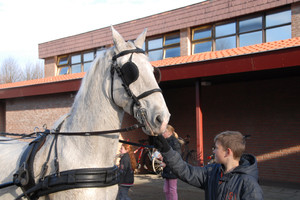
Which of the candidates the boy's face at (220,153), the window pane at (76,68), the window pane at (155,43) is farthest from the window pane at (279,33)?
the window pane at (76,68)

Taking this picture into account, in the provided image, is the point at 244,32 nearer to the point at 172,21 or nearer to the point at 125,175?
the point at 172,21

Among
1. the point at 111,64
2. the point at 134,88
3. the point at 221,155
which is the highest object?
the point at 111,64

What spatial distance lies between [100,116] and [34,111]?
12335 millimetres

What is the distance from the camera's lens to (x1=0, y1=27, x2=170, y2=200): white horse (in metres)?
2.26

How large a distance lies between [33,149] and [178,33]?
12.6 meters

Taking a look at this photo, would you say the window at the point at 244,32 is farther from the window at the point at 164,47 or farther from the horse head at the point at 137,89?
the horse head at the point at 137,89

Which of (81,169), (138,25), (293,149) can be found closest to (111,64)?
(81,169)

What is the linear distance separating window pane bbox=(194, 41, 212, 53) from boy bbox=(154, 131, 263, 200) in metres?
11.0

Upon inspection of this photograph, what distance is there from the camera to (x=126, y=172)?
18.8 ft

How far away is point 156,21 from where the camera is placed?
14.8 meters

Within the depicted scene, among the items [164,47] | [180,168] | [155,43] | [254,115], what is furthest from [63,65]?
[180,168]

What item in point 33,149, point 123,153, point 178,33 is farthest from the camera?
point 178,33

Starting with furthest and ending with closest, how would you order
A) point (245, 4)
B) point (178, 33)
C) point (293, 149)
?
point (178, 33), point (245, 4), point (293, 149)

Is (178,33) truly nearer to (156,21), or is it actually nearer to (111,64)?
(156,21)
